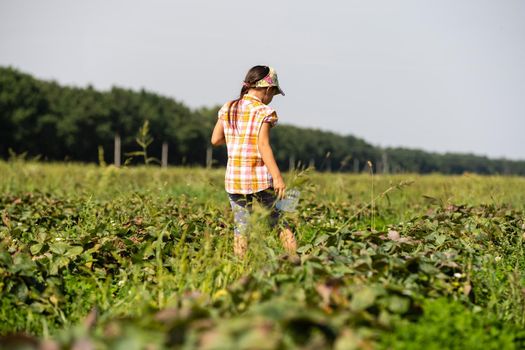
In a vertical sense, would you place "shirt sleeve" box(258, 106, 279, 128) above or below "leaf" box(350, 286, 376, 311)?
above

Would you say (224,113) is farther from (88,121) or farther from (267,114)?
(88,121)

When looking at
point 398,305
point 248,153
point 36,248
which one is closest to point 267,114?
point 248,153

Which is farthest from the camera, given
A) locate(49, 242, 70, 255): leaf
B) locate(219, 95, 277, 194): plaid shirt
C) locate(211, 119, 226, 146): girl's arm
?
locate(211, 119, 226, 146): girl's arm

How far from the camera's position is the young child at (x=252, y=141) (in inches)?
188

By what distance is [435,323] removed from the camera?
254 centimetres

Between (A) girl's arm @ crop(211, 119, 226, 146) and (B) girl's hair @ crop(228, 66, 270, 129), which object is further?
(A) girl's arm @ crop(211, 119, 226, 146)

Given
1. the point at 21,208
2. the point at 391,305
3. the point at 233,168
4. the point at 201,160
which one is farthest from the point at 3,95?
the point at 391,305

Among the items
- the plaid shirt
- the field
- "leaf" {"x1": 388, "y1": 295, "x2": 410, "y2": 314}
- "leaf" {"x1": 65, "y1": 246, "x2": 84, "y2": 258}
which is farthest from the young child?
"leaf" {"x1": 388, "y1": 295, "x2": 410, "y2": 314}

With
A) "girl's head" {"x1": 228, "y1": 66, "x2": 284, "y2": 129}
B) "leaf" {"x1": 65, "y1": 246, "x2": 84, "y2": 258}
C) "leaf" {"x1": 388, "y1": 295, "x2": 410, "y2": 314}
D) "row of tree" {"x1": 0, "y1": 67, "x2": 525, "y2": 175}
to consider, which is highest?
"row of tree" {"x1": 0, "y1": 67, "x2": 525, "y2": 175}

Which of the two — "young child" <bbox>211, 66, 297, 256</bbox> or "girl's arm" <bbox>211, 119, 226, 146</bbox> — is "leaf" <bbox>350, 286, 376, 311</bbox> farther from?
"girl's arm" <bbox>211, 119, 226, 146</bbox>

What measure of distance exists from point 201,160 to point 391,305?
6444 centimetres

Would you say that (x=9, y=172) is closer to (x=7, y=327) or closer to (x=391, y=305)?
(x=7, y=327)

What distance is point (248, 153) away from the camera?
488 cm

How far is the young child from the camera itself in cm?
477
